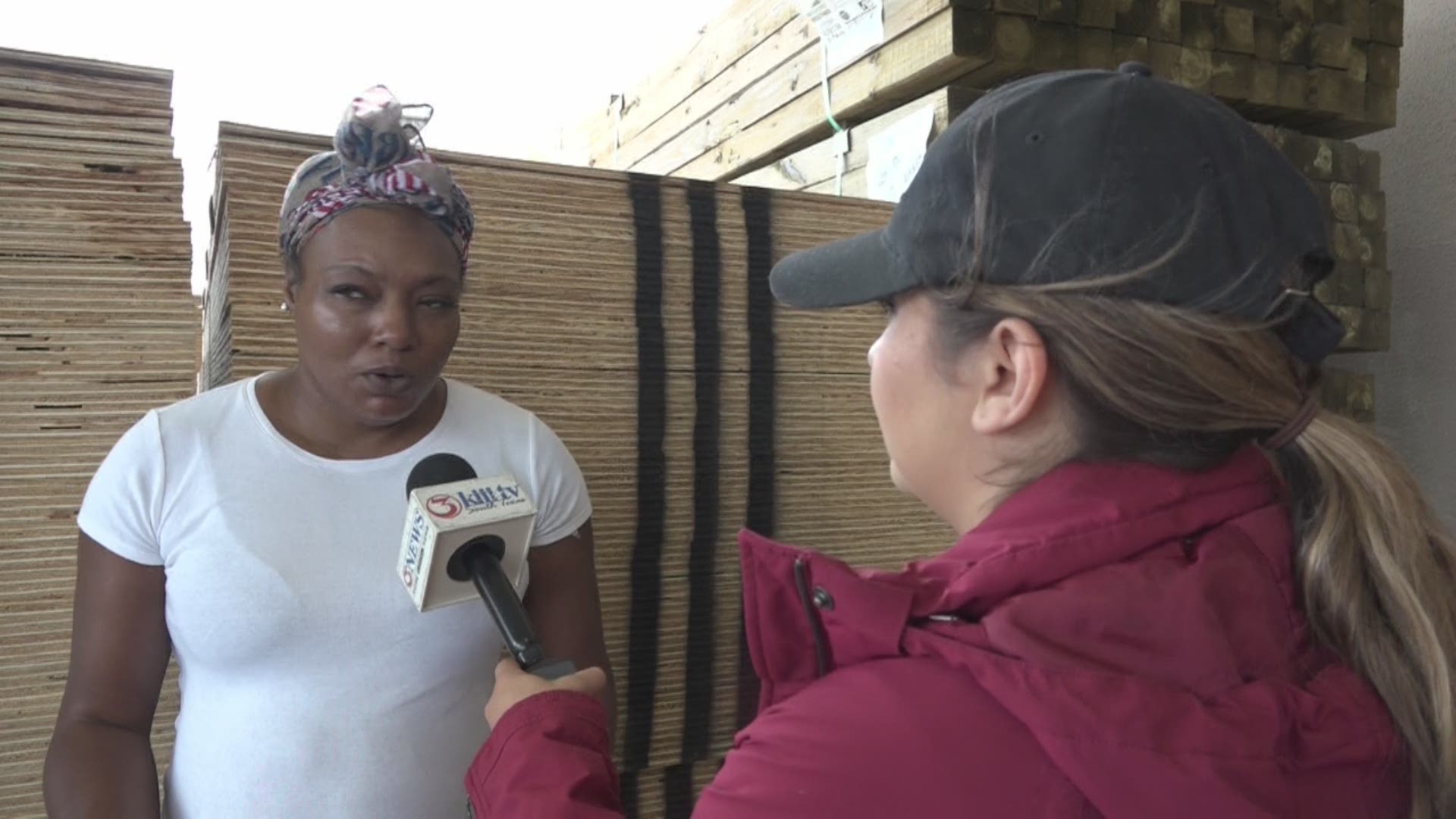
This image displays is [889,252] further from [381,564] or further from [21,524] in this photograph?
[21,524]

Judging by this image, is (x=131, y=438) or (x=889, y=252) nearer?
(x=889, y=252)

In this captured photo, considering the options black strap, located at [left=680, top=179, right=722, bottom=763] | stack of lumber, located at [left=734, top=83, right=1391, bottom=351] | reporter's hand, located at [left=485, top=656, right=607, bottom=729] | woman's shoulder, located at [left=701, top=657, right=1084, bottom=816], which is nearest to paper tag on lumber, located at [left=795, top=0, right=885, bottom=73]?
stack of lumber, located at [left=734, top=83, right=1391, bottom=351]

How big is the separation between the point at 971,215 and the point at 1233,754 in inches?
18.2

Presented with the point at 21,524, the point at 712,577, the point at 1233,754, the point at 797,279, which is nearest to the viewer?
the point at 1233,754

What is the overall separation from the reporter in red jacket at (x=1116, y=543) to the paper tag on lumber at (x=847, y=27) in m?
1.68

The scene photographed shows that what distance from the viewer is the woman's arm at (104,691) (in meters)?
1.40

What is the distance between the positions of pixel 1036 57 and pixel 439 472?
66.4 inches

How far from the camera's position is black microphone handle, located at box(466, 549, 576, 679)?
3.76ft

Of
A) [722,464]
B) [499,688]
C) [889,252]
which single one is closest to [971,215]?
[889,252]

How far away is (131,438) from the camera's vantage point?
146cm

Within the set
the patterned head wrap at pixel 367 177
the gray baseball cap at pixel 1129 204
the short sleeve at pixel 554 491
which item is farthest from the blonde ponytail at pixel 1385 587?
the patterned head wrap at pixel 367 177

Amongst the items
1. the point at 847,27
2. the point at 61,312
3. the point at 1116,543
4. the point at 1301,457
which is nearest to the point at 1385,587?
the point at 1301,457

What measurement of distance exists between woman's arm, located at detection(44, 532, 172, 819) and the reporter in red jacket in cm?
82

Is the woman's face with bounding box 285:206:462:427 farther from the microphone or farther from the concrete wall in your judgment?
the concrete wall
